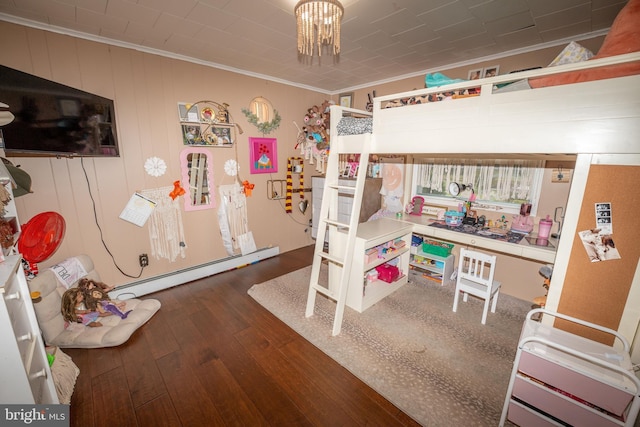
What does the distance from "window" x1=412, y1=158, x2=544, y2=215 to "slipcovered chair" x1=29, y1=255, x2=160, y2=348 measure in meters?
3.67

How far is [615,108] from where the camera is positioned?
130 cm

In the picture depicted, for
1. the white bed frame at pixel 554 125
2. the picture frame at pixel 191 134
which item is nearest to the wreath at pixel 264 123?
the picture frame at pixel 191 134

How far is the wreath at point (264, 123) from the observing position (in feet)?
11.7

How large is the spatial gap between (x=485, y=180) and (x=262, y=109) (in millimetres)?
3129

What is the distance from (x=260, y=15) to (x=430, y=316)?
3.17m

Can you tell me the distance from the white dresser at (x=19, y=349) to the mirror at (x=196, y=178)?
1884 mm

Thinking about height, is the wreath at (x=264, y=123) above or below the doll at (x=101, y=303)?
above

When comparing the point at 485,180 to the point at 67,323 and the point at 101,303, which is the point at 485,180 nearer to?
the point at 101,303

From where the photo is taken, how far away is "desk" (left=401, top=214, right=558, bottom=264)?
2312 mm

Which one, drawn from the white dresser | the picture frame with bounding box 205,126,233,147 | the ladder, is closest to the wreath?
the picture frame with bounding box 205,126,233,147

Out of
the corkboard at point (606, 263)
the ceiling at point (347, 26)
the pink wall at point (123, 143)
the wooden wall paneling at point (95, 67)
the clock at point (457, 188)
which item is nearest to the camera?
the corkboard at point (606, 263)

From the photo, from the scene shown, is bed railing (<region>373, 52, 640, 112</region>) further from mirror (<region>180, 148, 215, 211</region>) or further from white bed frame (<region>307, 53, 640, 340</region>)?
mirror (<region>180, 148, 215, 211</region>)

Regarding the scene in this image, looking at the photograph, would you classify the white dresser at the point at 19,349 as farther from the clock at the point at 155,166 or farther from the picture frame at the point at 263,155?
the picture frame at the point at 263,155

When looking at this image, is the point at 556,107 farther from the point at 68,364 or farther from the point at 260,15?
the point at 68,364
